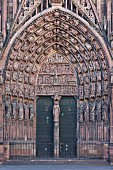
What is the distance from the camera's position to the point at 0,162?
18.9 meters

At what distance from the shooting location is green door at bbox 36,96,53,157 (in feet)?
68.4

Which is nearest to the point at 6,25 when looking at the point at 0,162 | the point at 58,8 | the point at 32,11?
the point at 32,11

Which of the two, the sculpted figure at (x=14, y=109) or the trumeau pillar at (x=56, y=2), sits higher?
the trumeau pillar at (x=56, y=2)

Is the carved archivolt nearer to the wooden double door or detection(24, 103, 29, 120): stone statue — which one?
detection(24, 103, 29, 120): stone statue

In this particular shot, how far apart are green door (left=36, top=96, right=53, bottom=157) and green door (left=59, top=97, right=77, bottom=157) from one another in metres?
0.54

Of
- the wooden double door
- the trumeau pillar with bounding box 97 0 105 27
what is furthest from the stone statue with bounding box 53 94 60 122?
the trumeau pillar with bounding box 97 0 105 27

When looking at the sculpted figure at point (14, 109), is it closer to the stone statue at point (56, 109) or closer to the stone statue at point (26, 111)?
the stone statue at point (26, 111)

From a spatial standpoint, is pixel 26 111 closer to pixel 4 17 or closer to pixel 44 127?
pixel 44 127

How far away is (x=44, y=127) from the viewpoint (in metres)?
21.1

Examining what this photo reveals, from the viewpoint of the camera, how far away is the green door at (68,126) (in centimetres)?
2080

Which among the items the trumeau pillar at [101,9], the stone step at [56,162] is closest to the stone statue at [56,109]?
the stone step at [56,162]

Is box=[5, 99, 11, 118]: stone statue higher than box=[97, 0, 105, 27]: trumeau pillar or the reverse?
the reverse

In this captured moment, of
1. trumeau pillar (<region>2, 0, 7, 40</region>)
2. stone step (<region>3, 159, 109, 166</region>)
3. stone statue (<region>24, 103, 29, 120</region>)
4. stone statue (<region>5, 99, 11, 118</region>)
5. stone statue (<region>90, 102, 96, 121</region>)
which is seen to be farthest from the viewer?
stone statue (<region>24, 103, 29, 120</region>)

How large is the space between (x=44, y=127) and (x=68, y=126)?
1.26m
